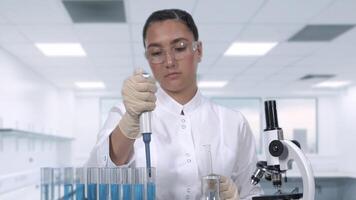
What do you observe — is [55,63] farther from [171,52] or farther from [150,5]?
[171,52]

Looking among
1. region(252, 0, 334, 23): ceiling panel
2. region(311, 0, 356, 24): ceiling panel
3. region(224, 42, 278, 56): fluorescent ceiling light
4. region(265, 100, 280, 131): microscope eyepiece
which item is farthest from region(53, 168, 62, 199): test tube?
region(224, 42, 278, 56): fluorescent ceiling light

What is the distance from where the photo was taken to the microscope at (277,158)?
2.36 feet

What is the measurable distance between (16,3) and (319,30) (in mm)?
2558

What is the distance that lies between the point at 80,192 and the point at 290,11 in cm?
279

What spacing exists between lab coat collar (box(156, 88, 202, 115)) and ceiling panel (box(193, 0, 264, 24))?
1904 millimetres

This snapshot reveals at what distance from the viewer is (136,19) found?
329 centimetres

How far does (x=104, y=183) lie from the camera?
68 cm

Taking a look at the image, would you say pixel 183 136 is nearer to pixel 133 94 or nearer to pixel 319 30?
pixel 133 94

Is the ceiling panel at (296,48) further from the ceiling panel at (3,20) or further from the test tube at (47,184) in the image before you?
the test tube at (47,184)

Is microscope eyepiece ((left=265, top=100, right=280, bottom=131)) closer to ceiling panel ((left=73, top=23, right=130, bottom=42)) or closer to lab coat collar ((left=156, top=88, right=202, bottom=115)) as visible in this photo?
lab coat collar ((left=156, top=88, right=202, bottom=115))

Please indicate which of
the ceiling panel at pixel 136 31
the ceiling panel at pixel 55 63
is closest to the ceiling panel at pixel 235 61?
the ceiling panel at pixel 136 31

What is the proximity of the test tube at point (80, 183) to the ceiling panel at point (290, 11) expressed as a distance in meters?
2.52

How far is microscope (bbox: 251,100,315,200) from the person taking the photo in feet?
2.36

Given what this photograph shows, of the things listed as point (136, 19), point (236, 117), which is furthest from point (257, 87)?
point (236, 117)
